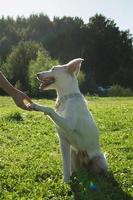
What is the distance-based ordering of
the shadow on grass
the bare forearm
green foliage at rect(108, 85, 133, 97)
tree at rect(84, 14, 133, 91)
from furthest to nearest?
1. tree at rect(84, 14, 133, 91)
2. green foliage at rect(108, 85, 133, 97)
3. the bare forearm
4. the shadow on grass

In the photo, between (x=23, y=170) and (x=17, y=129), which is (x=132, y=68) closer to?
(x=17, y=129)

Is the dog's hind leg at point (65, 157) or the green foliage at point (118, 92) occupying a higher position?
the dog's hind leg at point (65, 157)

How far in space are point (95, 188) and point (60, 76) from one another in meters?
1.76

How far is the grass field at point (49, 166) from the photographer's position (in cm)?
709

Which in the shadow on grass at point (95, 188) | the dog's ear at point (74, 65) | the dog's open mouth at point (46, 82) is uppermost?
the dog's ear at point (74, 65)

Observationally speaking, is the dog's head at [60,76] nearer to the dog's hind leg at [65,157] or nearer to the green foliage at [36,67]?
the dog's hind leg at [65,157]

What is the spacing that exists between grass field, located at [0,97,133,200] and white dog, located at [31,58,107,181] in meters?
0.24

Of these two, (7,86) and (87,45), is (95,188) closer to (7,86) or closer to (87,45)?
(7,86)

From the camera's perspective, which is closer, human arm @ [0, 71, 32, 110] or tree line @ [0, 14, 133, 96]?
human arm @ [0, 71, 32, 110]

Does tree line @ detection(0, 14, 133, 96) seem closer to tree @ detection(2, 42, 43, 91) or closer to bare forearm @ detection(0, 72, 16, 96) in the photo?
tree @ detection(2, 42, 43, 91)

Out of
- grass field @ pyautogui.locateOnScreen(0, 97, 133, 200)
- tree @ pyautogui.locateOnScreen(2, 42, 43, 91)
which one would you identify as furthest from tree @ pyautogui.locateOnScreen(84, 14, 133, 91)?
grass field @ pyautogui.locateOnScreen(0, 97, 133, 200)

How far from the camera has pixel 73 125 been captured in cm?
738

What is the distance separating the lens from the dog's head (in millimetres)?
7691

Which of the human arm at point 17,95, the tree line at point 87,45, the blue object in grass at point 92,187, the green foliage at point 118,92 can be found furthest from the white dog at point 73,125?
the tree line at point 87,45
